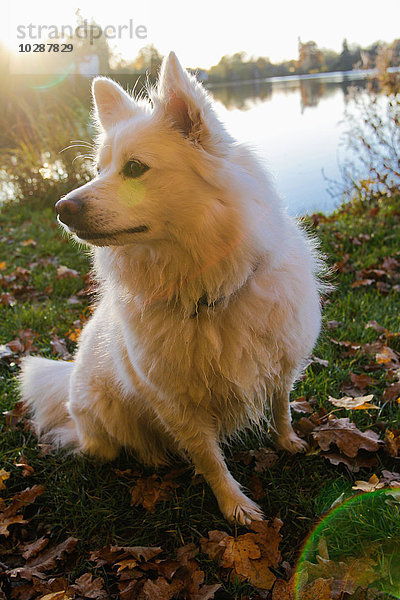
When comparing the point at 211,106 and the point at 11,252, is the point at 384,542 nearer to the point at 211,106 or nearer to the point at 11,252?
the point at 211,106

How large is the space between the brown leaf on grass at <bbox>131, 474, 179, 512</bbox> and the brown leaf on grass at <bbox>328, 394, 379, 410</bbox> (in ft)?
3.52

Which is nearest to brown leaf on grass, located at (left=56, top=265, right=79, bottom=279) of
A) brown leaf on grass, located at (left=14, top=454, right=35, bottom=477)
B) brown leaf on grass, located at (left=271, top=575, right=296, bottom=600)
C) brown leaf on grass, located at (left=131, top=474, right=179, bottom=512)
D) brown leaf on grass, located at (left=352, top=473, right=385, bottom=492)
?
brown leaf on grass, located at (left=14, top=454, right=35, bottom=477)

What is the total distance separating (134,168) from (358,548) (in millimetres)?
1864

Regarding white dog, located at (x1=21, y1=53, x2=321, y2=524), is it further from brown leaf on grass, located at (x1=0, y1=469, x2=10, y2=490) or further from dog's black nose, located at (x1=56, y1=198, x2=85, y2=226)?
brown leaf on grass, located at (x1=0, y1=469, x2=10, y2=490)

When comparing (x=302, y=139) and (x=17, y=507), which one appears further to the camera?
(x=302, y=139)

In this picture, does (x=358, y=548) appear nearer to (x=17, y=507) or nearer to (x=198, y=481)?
(x=198, y=481)

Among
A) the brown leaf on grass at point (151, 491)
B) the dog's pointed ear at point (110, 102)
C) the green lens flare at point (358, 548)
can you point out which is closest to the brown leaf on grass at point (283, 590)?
the green lens flare at point (358, 548)

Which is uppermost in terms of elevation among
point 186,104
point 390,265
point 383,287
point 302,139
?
point 302,139

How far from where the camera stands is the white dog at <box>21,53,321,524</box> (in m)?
1.83

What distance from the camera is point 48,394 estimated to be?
9.55ft

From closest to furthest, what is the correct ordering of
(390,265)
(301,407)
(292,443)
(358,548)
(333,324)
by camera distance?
(358,548)
(292,443)
(301,407)
(333,324)
(390,265)

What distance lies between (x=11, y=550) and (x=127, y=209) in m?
1.79

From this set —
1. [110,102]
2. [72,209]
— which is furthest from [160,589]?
[110,102]

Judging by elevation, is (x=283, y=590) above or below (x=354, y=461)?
below
